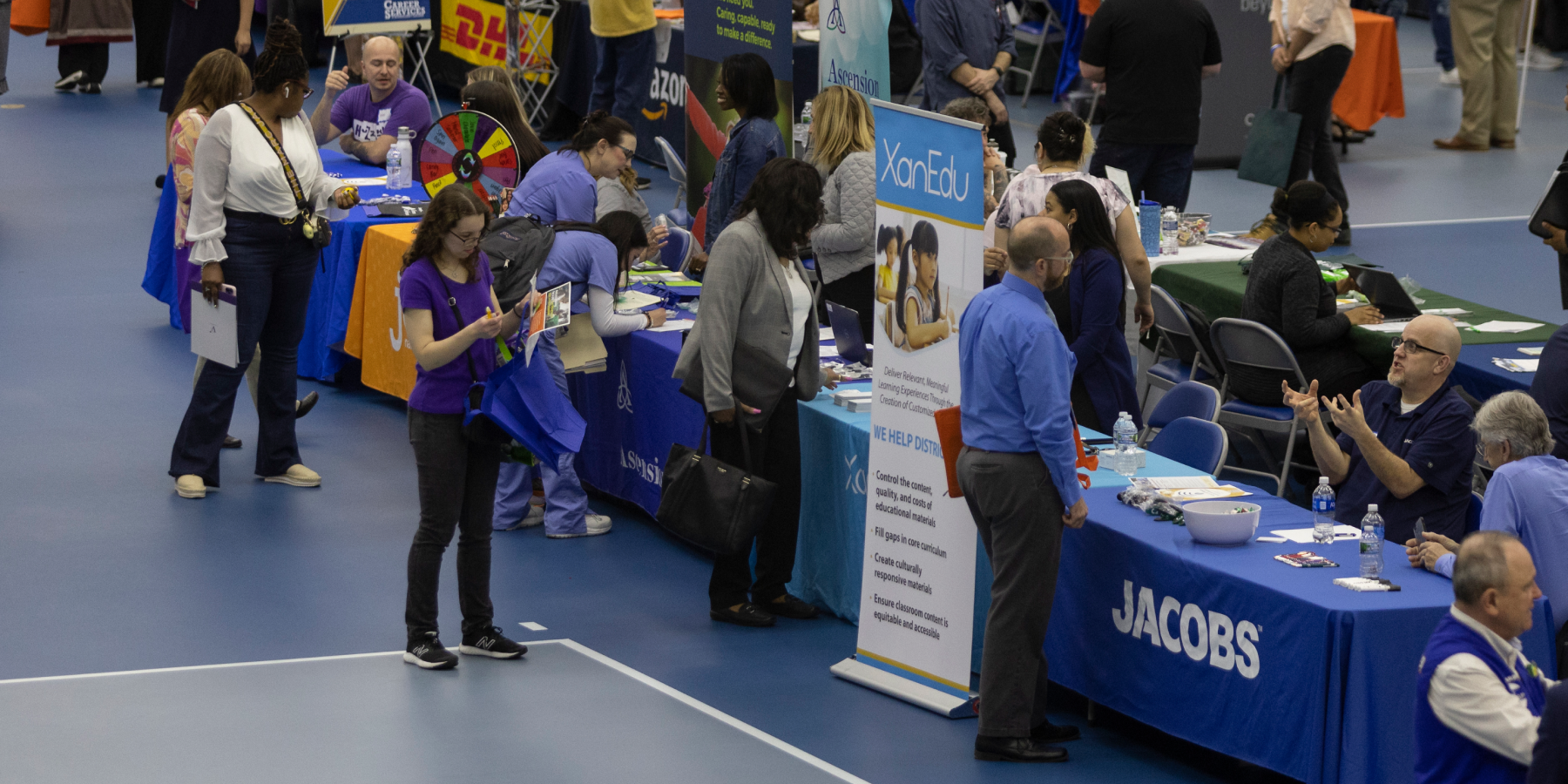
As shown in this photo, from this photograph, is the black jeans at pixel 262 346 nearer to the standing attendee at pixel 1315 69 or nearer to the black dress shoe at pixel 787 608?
the black dress shoe at pixel 787 608

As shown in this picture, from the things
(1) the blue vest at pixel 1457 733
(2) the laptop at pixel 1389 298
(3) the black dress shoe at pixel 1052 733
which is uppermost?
(2) the laptop at pixel 1389 298

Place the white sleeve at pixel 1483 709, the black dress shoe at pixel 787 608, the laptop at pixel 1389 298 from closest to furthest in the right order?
the white sleeve at pixel 1483 709 < the black dress shoe at pixel 787 608 < the laptop at pixel 1389 298

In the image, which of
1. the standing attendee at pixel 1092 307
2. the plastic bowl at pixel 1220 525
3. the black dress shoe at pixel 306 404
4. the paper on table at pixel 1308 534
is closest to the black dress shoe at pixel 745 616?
the standing attendee at pixel 1092 307

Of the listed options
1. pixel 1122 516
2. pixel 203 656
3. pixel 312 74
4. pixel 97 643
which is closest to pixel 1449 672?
pixel 1122 516

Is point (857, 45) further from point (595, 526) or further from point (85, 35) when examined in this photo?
point (85, 35)

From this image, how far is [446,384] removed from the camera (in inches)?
208

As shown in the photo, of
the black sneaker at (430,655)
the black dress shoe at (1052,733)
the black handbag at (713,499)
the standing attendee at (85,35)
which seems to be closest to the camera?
the black dress shoe at (1052,733)

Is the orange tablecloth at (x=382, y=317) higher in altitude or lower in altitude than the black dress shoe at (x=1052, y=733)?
higher

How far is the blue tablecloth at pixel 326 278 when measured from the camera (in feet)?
27.8

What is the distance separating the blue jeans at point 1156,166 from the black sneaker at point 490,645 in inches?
201

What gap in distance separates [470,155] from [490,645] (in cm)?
333

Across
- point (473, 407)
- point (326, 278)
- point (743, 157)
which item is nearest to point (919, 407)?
point (473, 407)

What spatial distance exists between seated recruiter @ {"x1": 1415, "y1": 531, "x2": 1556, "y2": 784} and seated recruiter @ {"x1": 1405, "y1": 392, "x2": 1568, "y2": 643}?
3.28 feet

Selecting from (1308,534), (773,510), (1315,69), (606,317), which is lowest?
(773,510)
